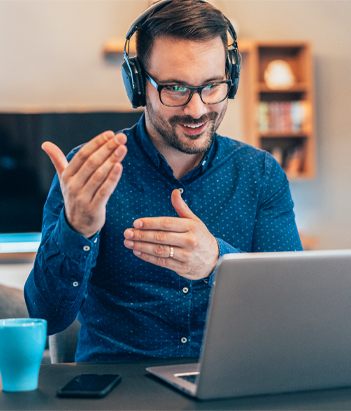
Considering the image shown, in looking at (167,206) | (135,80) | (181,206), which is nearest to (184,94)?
(135,80)

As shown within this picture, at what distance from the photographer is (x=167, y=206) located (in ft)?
3.73

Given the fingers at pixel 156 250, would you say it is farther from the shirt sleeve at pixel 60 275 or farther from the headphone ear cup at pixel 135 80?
the headphone ear cup at pixel 135 80

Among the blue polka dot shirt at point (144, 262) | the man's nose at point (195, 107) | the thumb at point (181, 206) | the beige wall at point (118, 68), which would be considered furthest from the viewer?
the beige wall at point (118, 68)

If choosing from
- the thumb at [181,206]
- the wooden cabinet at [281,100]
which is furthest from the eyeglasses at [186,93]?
the wooden cabinet at [281,100]

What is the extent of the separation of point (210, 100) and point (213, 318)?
668 mm

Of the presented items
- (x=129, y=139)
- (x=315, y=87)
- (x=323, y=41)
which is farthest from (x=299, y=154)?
(x=129, y=139)

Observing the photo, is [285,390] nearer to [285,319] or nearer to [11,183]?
[285,319]

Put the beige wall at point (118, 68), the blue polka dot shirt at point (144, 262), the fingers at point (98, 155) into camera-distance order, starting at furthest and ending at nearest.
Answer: the beige wall at point (118, 68) → the blue polka dot shirt at point (144, 262) → the fingers at point (98, 155)

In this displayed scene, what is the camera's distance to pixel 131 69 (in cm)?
115

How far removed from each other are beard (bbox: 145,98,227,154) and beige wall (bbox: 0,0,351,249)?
1.97 meters

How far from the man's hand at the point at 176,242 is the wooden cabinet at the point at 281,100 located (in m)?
2.30

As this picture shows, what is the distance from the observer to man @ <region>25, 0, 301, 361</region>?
100cm

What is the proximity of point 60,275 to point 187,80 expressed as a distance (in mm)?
515

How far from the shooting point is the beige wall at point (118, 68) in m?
2.99
